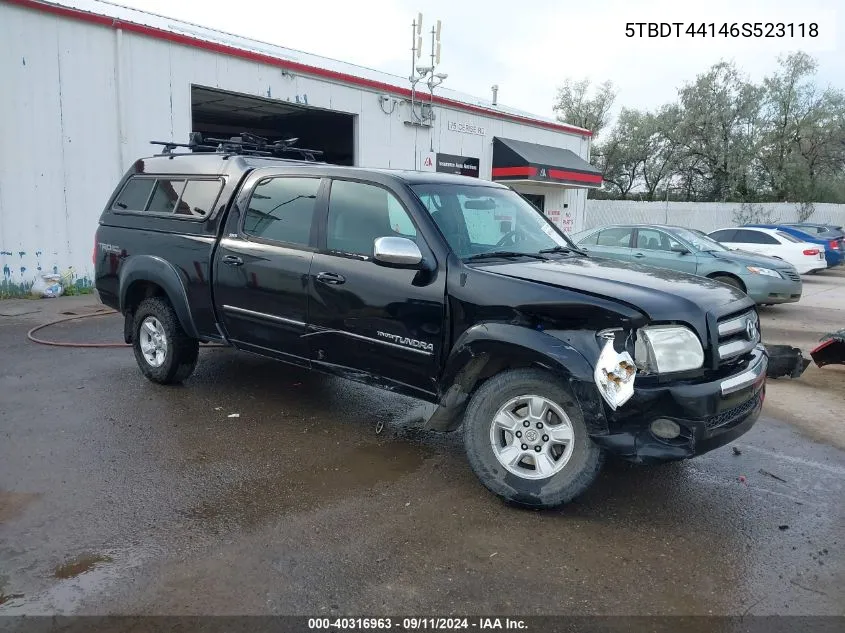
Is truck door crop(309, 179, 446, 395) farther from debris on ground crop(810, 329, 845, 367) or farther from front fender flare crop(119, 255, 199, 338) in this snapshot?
debris on ground crop(810, 329, 845, 367)

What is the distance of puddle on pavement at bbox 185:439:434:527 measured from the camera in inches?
149

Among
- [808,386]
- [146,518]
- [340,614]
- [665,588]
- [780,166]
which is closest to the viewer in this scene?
[340,614]

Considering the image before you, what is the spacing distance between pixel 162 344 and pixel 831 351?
6.67m

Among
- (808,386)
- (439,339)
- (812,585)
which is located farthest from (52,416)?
(808,386)

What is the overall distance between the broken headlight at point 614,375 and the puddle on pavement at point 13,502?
3241 millimetres

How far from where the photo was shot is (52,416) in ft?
17.3

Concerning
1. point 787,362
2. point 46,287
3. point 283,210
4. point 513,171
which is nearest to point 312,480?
point 283,210

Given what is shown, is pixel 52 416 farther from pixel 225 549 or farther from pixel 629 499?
pixel 629 499

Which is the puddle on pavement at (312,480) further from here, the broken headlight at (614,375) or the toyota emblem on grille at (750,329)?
the toyota emblem on grille at (750,329)

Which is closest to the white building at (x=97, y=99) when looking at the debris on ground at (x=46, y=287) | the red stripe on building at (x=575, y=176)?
the debris on ground at (x=46, y=287)

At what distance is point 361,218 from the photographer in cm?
465

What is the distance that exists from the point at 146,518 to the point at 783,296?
439 inches

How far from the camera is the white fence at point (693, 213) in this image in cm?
3072

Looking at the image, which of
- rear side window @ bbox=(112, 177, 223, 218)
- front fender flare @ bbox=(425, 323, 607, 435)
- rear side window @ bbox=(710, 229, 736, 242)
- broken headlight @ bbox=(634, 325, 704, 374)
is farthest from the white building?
broken headlight @ bbox=(634, 325, 704, 374)
